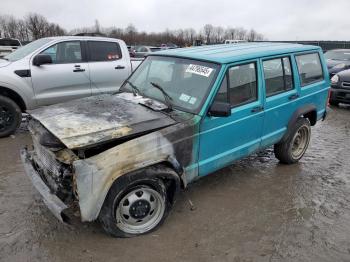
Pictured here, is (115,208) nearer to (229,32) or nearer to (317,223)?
(317,223)

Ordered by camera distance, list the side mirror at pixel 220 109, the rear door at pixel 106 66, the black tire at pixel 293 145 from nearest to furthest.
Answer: the side mirror at pixel 220 109 < the black tire at pixel 293 145 < the rear door at pixel 106 66

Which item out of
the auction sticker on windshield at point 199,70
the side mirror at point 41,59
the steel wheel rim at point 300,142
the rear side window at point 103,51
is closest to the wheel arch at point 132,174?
the auction sticker on windshield at point 199,70

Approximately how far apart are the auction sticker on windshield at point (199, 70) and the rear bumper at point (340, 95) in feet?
24.0

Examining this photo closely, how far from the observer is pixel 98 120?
134 inches

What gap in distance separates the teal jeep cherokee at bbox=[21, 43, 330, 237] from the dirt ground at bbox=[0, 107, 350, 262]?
0.29 metres

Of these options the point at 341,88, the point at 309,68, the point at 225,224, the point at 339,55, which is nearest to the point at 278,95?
the point at 309,68

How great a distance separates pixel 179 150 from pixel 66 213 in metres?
1.24

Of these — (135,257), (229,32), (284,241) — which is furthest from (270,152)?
(229,32)

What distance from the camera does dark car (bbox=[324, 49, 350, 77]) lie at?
504 inches

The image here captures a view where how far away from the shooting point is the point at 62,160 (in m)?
3.03

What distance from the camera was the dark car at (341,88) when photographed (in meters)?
9.65

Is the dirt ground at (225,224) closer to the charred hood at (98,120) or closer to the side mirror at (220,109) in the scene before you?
the charred hood at (98,120)

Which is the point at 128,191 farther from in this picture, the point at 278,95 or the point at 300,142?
the point at 300,142

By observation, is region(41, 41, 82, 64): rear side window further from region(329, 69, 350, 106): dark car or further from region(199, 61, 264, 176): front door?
region(329, 69, 350, 106): dark car
